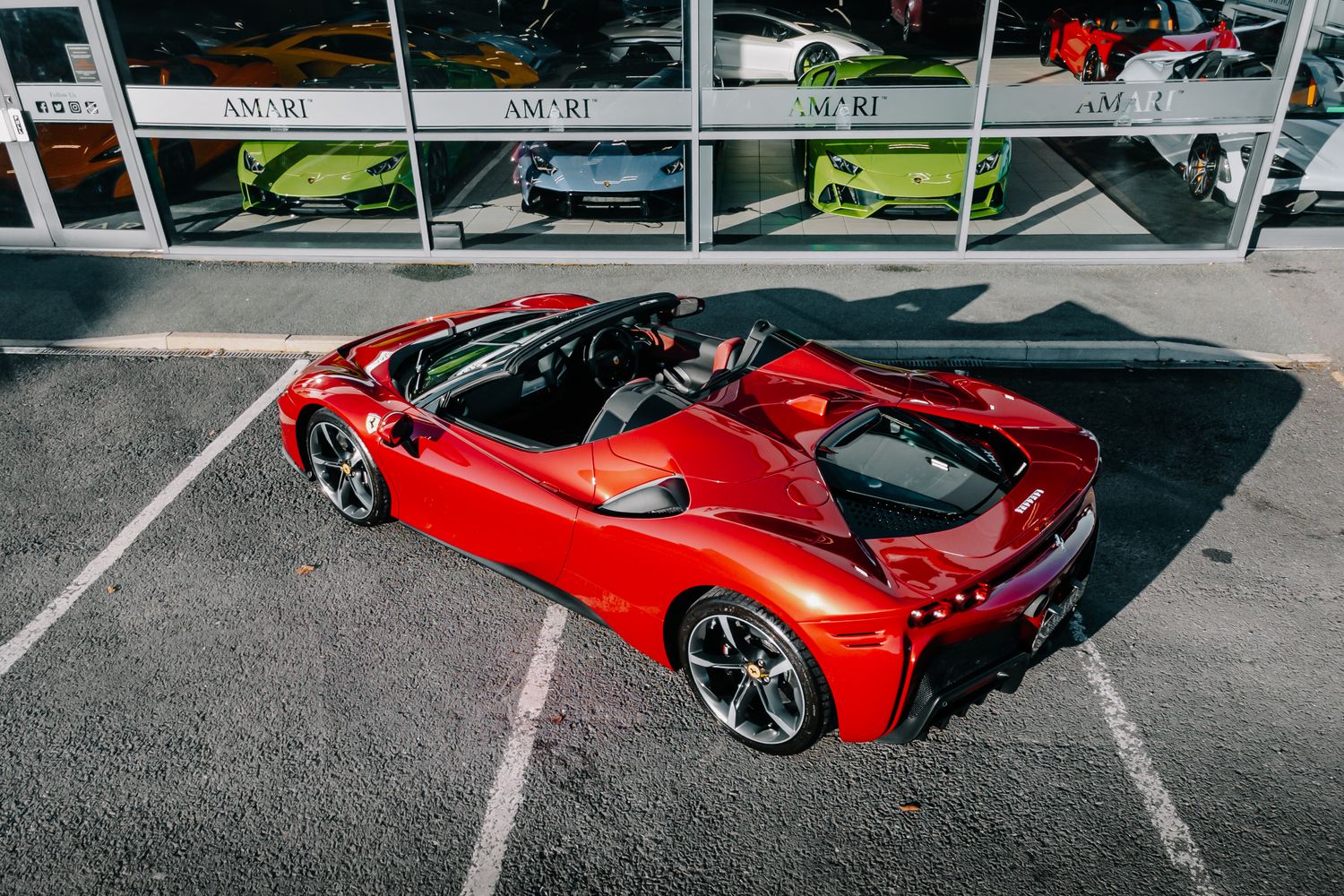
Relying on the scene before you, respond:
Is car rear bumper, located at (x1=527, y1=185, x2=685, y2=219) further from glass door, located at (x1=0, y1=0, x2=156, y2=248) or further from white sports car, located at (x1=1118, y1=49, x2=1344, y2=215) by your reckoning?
white sports car, located at (x1=1118, y1=49, x2=1344, y2=215)

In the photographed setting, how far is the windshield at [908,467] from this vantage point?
378 centimetres

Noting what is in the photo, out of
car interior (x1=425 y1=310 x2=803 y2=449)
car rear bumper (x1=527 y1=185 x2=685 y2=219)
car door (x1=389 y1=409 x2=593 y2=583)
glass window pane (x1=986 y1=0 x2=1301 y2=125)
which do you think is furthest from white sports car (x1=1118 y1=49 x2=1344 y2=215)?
car door (x1=389 y1=409 x2=593 y2=583)

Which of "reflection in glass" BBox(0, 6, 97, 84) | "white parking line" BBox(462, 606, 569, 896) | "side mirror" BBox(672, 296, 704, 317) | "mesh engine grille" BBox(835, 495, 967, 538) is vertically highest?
"reflection in glass" BBox(0, 6, 97, 84)

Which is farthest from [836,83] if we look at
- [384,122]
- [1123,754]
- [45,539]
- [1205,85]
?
[45,539]

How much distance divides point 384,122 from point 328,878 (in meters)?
7.26

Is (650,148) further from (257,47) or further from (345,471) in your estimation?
(257,47)

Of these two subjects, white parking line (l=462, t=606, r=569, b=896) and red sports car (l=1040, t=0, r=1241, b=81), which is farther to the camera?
red sports car (l=1040, t=0, r=1241, b=81)

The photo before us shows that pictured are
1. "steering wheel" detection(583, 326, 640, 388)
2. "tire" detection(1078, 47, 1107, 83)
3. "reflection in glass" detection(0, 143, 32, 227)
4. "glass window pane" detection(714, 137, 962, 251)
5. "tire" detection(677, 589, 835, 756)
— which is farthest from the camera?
"tire" detection(1078, 47, 1107, 83)

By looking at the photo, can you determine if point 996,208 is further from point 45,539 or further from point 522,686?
point 45,539

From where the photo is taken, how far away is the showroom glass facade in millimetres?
8398

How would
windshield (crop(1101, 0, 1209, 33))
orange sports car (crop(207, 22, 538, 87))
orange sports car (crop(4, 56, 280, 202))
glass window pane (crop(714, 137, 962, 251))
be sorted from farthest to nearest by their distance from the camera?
windshield (crop(1101, 0, 1209, 33)) < orange sports car (crop(207, 22, 538, 87)) < orange sports car (crop(4, 56, 280, 202)) < glass window pane (crop(714, 137, 962, 251))

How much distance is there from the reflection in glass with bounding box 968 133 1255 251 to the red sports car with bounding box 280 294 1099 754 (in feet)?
17.7

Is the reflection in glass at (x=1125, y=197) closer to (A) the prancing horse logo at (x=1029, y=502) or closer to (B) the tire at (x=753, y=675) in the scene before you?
(A) the prancing horse logo at (x=1029, y=502)

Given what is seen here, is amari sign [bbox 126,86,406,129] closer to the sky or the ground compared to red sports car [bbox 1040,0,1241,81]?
closer to the sky
